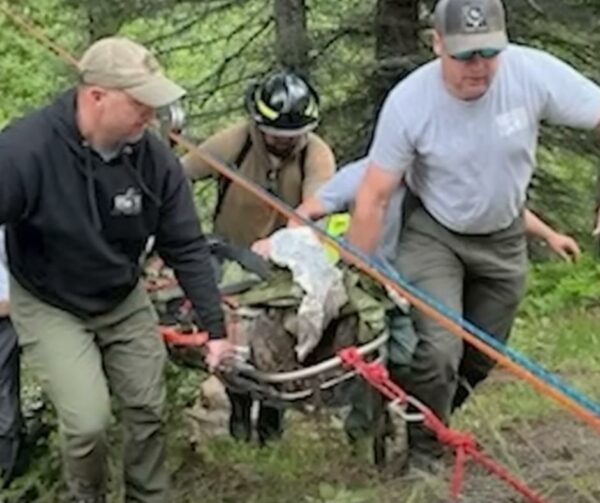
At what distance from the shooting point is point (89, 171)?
565 centimetres

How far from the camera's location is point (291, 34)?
38.8 ft

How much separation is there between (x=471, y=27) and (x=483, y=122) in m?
0.40

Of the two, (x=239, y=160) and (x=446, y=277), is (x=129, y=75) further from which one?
(x=239, y=160)

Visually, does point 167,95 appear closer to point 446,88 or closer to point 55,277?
point 55,277

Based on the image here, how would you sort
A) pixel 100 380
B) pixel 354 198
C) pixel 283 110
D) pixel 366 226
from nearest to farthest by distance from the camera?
pixel 100 380, pixel 366 226, pixel 354 198, pixel 283 110

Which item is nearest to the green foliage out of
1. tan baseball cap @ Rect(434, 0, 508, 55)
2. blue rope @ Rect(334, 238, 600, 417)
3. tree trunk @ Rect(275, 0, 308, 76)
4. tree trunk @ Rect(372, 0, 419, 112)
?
tree trunk @ Rect(372, 0, 419, 112)

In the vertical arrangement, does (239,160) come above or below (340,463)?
above

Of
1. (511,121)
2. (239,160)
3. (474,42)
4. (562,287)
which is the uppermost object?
(474,42)

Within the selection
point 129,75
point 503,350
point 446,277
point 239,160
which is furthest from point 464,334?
point 239,160

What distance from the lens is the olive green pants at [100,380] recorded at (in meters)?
5.76

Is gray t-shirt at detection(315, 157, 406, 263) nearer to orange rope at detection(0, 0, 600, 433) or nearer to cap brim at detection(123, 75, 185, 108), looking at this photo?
orange rope at detection(0, 0, 600, 433)

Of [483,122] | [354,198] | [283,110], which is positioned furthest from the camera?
[283,110]

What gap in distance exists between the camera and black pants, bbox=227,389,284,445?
23.2ft

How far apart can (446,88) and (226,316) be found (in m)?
Answer: 1.19
